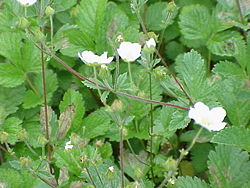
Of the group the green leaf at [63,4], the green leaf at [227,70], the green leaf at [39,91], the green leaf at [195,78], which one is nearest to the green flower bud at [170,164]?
the green leaf at [195,78]

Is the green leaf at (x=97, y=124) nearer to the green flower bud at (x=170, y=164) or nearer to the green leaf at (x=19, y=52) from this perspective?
the green leaf at (x=19, y=52)

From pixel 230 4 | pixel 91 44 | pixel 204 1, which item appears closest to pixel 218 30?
pixel 230 4

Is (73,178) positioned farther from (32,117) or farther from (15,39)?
(15,39)

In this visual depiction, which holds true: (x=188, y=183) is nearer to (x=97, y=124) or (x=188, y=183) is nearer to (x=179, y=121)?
(x=179, y=121)

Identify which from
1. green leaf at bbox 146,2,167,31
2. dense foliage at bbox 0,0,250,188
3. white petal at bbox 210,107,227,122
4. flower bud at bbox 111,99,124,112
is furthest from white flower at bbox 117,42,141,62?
green leaf at bbox 146,2,167,31

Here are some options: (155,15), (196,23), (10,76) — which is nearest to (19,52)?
(10,76)

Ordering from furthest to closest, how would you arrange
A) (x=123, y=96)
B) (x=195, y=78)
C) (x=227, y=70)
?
(x=123, y=96) → (x=227, y=70) → (x=195, y=78)
